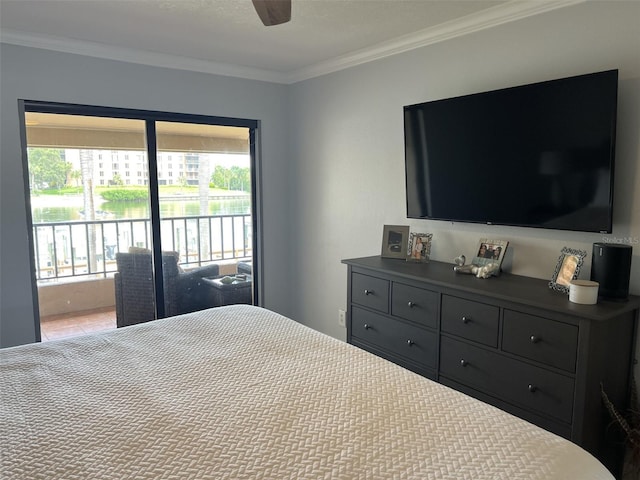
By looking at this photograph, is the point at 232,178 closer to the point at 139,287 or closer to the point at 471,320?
the point at 139,287

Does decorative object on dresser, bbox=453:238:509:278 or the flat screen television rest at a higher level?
the flat screen television

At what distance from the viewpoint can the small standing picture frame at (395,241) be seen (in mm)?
3219

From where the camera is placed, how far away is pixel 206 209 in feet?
13.8

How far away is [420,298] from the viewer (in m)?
2.65

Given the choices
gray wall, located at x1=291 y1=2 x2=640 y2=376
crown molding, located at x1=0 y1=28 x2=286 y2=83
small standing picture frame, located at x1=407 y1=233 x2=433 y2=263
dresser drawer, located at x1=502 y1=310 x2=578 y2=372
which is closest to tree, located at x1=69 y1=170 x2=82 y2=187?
crown molding, located at x1=0 y1=28 x2=286 y2=83

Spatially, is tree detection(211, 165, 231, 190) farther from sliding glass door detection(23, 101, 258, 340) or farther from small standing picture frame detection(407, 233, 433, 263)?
small standing picture frame detection(407, 233, 433, 263)

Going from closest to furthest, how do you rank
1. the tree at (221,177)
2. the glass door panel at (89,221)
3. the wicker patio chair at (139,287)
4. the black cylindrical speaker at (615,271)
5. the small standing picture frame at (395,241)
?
1. the black cylindrical speaker at (615,271)
2. the small standing picture frame at (395,241)
3. the glass door panel at (89,221)
4. the wicker patio chair at (139,287)
5. the tree at (221,177)

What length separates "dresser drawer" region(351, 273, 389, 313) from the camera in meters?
2.88

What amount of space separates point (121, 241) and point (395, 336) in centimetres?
238

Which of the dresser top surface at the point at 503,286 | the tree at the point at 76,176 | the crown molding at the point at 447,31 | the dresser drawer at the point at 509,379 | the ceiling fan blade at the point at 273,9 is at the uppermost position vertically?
the crown molding at the point at 447,31

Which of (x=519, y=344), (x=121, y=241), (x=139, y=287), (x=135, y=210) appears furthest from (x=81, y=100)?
(x=519, y=344)

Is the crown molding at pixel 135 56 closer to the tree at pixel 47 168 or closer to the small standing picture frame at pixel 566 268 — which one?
the tree at pixel 47 168

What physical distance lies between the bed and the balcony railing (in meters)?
1.79

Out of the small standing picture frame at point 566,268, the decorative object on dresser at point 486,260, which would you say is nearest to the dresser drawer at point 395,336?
the decorative object on dresser at point 486,260
